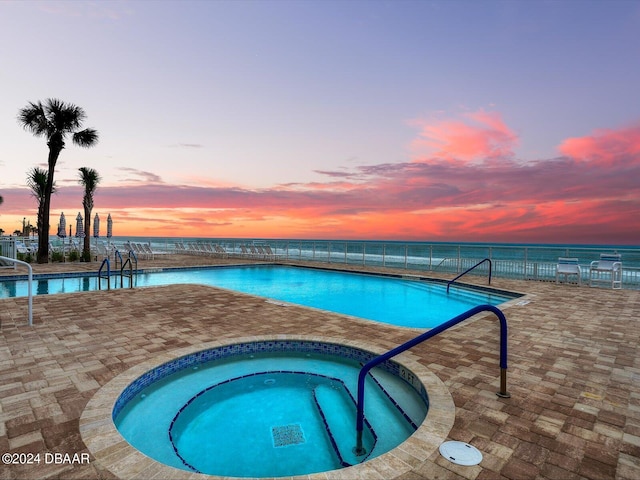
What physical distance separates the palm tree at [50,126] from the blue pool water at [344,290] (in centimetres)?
473

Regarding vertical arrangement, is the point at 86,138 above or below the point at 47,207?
above

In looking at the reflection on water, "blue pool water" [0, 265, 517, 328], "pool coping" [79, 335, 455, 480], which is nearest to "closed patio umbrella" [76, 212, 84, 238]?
"blue pool water" [0, 265, 517, 328]

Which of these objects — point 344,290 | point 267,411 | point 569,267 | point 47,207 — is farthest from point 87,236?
point 569,267

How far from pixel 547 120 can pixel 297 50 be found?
398 inches

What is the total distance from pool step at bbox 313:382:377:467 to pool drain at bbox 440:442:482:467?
708mm

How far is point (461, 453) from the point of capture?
1.96 metres

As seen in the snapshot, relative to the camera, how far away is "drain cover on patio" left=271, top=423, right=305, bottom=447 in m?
2.67

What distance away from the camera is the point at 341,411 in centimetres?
319

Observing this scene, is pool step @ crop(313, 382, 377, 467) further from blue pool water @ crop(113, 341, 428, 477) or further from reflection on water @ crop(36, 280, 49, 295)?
reflection on water @ crop(36, 280, 49, 295)

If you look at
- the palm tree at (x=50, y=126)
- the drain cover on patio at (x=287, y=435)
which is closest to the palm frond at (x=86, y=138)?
the palm tree at (x=50, y=126)

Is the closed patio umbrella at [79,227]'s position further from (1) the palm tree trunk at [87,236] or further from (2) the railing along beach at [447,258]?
(2) the railing along beach at [447,258]

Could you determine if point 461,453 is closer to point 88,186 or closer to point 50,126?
point 50,126

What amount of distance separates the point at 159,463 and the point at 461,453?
5.89 feet

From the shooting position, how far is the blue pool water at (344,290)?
756 centimetres
